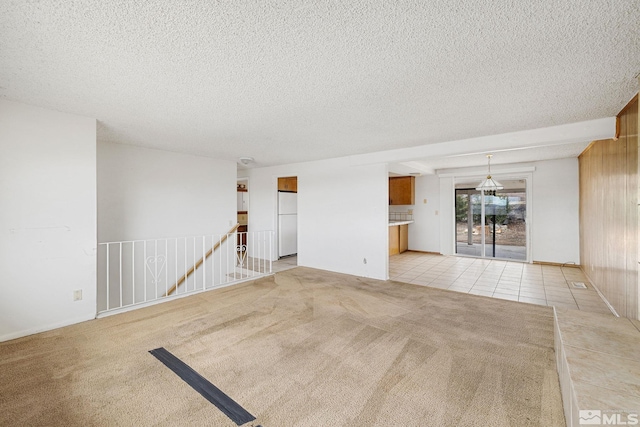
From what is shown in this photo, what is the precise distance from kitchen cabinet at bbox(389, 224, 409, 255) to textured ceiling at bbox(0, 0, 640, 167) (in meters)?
4.32

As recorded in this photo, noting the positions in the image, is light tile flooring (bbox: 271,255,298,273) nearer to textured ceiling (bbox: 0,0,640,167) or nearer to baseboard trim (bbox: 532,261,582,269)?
textured ceiling (bbox: 0,0,640,167)

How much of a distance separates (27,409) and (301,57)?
292 cm

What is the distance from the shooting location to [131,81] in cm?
226

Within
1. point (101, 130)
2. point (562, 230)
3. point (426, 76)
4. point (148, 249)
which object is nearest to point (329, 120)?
point (426, 76)

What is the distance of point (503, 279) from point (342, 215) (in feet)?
10.5

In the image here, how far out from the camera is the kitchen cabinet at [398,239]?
7.36 m

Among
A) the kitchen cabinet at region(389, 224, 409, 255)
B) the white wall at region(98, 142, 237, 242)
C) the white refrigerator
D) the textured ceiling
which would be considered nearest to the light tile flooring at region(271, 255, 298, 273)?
the white refrigerator

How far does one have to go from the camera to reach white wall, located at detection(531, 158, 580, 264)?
5.88 meters

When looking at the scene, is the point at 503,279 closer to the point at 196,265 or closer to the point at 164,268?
the point at 196,265

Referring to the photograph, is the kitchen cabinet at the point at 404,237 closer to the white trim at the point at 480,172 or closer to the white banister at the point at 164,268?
the white trim at the point at 480,172

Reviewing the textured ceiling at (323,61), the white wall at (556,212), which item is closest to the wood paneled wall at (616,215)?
the textured ceiling at (323,61)

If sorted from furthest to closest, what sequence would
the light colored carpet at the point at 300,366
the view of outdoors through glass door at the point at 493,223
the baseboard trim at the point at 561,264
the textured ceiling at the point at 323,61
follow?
the view of outdoors through glass door at the point at 493,223 → the baseboard trim at the point at 561,264 → the light colored carpet at the point at 300,366 → the textured ceiling at the point at 323,61

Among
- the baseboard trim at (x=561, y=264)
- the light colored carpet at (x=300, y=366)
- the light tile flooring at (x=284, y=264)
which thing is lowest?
the light colored carpet at (x=300, y=366)

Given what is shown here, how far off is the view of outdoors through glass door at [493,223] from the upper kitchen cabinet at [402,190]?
1200 mm
